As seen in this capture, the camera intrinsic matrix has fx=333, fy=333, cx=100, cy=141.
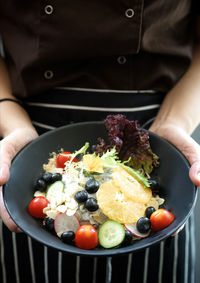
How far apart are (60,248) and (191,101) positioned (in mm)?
956

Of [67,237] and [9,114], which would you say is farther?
[9,114]

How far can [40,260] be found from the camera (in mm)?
1443

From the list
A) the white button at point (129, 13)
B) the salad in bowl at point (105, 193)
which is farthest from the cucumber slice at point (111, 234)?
the white button at point (129, 13)

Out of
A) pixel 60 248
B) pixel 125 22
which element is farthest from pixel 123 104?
pixel 60 248

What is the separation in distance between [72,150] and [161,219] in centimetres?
53

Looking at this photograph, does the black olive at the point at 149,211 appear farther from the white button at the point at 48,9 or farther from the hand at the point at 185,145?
the white button at the point at 48,9

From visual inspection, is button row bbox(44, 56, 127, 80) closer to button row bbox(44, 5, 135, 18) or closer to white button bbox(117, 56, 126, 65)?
white button bbox(117, 56, 126, 65)

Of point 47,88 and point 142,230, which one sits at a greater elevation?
point 47,88

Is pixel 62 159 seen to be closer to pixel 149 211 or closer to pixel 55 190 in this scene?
pixel 55 190

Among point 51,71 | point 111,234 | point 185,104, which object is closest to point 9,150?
point 51,71

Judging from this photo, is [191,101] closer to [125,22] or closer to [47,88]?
[125,22]

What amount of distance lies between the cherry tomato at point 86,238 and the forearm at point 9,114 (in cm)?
54

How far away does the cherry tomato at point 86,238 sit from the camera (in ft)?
3.42

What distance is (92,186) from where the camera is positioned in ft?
3.97
